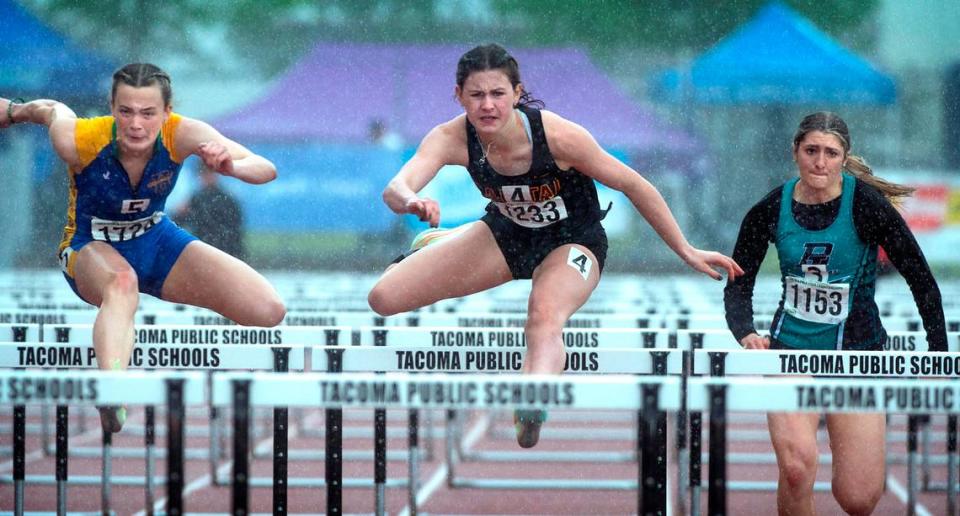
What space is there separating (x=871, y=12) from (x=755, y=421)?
1363 centimetres

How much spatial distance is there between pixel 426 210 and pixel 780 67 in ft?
40.9

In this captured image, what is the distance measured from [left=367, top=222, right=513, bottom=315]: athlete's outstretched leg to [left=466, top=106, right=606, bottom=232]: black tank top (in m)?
0.17

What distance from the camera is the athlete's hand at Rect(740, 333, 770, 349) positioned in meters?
4.74

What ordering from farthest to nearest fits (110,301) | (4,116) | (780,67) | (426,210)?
(780,67) → (4,116) → (110,301) → (426,210)

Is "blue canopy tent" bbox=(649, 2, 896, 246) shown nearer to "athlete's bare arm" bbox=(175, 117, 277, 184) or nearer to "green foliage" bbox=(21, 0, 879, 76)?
"green foliage" bbox=(21, 0, 879, 76)

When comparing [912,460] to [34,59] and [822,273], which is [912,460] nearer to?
[822,273]

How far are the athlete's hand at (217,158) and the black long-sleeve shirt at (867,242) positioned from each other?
1.99m

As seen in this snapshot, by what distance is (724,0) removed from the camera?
22.0 metres

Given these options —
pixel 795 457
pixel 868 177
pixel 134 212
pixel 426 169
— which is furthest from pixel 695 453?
pixel 134 212

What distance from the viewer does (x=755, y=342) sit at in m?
4.75

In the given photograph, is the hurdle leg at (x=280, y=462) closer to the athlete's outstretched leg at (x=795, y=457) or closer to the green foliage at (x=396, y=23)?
the athlete's outstretched leg at (x=795, y=457)

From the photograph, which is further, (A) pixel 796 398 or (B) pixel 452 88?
(B) pixel 452 88

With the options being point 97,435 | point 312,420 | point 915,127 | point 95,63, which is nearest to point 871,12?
point 915,127

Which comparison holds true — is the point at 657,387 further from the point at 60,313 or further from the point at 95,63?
the point at 95,63
